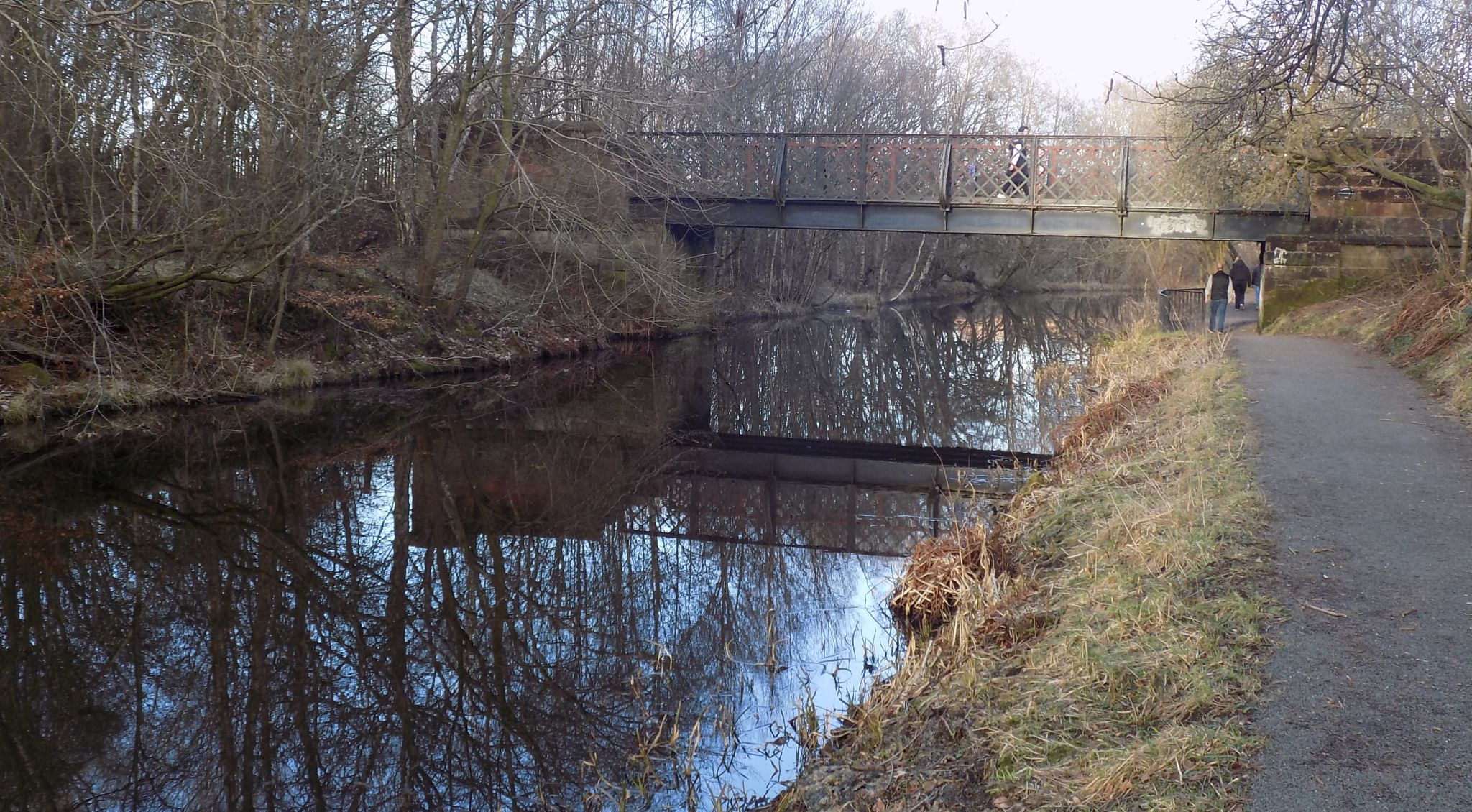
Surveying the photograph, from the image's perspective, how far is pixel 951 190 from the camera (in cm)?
2248

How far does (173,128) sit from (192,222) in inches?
53.9

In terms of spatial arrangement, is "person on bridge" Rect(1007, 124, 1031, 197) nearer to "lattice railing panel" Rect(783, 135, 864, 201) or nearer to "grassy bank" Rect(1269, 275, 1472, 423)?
"lattice railing panel" Rect(783, 135, 864, 201)

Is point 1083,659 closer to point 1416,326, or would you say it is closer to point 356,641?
point 356,641

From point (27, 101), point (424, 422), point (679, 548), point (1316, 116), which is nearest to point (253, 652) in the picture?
point (679, 548)

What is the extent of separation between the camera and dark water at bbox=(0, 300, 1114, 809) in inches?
213

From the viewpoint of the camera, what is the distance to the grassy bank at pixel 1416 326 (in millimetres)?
11625

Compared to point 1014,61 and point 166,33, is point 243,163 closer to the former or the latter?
point 166,33

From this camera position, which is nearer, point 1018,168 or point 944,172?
point 944,172

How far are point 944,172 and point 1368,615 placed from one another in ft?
59.0

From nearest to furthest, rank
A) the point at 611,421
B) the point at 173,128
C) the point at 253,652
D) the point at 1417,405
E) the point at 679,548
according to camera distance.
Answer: the point at 253,652 < the point at 679,548 < the point at 1417,405 < the point at 173,128 < the point at 611,421

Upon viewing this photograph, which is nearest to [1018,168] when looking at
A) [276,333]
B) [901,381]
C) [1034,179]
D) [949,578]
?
[1034,179]

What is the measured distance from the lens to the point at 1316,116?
1748cm

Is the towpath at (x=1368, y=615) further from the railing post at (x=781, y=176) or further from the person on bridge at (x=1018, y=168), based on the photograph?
the railing post at (x=781, y=176)

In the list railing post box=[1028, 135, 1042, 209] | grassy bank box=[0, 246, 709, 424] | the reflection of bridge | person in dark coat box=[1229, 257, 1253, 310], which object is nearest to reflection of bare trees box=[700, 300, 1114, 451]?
the reflection of bridge
